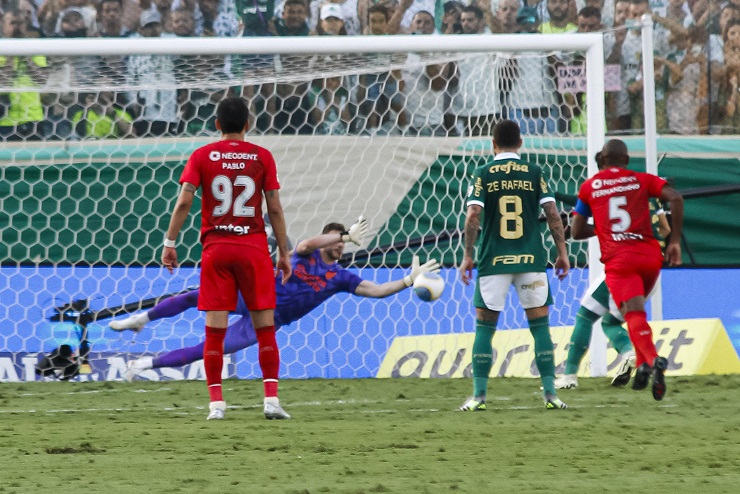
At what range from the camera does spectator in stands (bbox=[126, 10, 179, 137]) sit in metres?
9.34

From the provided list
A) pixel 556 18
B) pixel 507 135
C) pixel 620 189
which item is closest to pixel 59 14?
pixel 556 18

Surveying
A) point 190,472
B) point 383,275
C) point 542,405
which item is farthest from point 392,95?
point 190,472

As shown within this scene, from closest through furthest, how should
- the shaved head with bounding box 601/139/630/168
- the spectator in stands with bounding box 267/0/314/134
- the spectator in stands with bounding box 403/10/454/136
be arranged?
the shaved head with bounding box 601/139/630/168
the spectator in stands with bounding box 403/10/454/136
the spectator in stands with bounding box 267/0/314/134

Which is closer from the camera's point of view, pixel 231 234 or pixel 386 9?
pixel 231 234

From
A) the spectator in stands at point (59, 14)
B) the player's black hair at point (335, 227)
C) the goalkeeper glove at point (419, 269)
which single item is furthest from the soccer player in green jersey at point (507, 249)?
the spectator in stands at point (59, 14)

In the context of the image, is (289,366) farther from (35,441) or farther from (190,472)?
(190,472)

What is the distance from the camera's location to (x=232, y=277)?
6102mm

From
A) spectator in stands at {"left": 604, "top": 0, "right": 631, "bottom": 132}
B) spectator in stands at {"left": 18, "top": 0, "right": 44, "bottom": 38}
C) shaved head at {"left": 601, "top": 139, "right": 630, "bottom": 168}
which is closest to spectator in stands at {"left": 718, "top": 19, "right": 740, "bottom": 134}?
spectator in stands at {"left": 604, "top": 0, "right": 631, "bottom": 132}

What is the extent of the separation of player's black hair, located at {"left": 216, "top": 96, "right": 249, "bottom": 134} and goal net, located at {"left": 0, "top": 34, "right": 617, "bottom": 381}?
2.62 meters

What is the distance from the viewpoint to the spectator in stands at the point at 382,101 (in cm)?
1002

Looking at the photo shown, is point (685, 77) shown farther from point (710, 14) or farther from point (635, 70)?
point (710, 14)

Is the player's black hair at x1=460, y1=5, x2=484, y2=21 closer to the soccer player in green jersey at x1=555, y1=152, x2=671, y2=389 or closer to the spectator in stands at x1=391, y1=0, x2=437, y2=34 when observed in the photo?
the spectator in stands at x1=391, y1=0, x2=437, y2=34

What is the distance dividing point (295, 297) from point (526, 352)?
6.06 feet

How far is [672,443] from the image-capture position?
15.7ft
